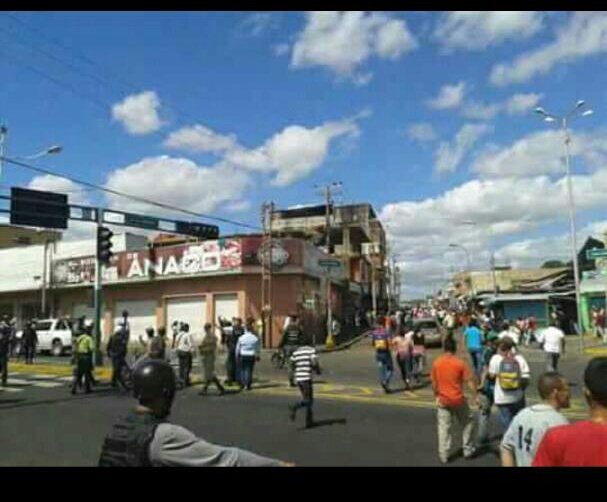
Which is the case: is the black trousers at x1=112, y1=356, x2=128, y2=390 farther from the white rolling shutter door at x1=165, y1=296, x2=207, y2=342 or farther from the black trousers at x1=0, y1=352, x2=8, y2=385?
the white rolling shutter door at x1=165, y1=296, x2=207, y2=342

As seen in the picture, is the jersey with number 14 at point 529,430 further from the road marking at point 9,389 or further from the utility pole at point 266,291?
the utility pole at point 266,291

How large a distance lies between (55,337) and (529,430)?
105 feet

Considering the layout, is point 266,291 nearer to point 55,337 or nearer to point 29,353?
point 55,337

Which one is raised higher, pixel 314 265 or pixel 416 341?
pixel 314 265

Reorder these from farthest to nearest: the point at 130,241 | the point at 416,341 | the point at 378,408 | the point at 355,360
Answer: the point at 130,241 < the point at 355,360 < the point at 416,341 < the point at 378,408

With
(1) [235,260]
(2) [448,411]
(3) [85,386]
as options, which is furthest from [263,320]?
(2) [448,411]

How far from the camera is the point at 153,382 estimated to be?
319 centimetres

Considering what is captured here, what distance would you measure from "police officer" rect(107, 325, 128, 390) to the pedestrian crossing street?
6.25 feet

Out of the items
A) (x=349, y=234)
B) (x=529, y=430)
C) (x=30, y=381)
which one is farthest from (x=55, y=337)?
(x=349, y=234)

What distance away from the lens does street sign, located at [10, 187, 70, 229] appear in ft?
79.0

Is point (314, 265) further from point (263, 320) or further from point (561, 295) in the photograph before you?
point (561, 295)

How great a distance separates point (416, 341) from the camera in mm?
19516

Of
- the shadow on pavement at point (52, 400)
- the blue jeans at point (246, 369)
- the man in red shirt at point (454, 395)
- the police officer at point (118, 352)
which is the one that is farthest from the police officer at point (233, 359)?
the man in red shirt at point (454, 395)

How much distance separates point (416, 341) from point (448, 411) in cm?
1046
